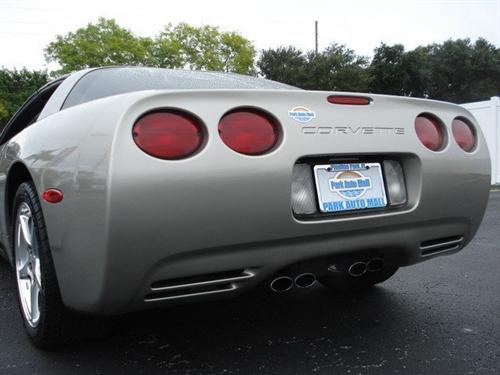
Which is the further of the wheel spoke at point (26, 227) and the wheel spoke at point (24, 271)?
the wheel spoke at point (24, 271)

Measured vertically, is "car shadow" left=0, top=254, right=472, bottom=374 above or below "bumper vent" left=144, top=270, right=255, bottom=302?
below

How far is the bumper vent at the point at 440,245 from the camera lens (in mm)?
2154

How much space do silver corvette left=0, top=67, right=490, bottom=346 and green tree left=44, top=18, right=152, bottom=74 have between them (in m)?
39.1

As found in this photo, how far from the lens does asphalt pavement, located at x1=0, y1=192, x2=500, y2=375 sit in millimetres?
1941

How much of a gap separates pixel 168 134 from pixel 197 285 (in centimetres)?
54

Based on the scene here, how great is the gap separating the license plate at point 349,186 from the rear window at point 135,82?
2.70 feet

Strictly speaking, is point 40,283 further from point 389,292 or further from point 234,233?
point 389,292

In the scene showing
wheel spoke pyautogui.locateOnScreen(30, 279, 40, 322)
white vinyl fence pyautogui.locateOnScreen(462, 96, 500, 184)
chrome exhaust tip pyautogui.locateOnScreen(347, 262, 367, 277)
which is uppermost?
chrome exhaust tip pyautogui.locateOnScreen(347, 262, 367, 277)

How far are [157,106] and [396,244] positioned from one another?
1.12 meters

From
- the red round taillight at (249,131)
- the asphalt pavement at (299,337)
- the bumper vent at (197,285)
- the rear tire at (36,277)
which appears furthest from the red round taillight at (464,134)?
the rear tire at (36,277)

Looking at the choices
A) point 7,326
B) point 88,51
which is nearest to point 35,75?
point 88,51

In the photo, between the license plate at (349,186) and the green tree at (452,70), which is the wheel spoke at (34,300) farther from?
the green tree at (452,70)

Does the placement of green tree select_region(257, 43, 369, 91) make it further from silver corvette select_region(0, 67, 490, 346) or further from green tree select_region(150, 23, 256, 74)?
silver corvette select_region(0, 67, 490, 346)

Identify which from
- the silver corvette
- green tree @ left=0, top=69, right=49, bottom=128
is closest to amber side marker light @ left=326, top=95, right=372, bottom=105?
the silver corvette
